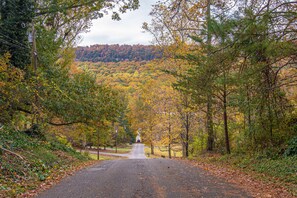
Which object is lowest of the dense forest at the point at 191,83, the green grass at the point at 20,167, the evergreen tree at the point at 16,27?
the green grass at the point at 20,167

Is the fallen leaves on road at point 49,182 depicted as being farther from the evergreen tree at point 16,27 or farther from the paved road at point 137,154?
the paved road at point 137,154

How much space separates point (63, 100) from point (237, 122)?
1030cm

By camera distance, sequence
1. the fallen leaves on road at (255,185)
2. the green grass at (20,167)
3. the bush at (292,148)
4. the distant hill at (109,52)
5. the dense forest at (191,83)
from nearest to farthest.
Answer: the fallen leaves on road at (255,185), the green grass at (20,167), the dense forest at (191,83), the bush at (292,148), the distant hill at (109,52)

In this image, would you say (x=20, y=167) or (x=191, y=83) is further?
(x=191, y=83)

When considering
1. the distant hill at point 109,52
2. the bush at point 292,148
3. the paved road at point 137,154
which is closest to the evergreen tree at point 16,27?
the bush at point 292,148

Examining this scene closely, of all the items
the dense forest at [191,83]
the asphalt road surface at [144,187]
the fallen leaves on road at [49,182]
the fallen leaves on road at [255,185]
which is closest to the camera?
the asphalt road surface at [144,187]

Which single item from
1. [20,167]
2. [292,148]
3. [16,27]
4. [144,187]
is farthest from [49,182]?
[16,27]

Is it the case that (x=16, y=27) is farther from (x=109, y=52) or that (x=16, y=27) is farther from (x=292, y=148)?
(x=109, y=52)

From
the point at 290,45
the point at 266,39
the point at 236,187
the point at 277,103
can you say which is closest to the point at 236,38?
the point at 266,39

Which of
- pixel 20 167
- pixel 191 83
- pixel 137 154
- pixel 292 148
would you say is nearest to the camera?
pixel 20 167

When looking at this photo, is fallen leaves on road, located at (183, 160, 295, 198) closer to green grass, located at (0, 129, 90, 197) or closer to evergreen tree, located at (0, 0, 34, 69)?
green grass, located at (0, 129, 90, 197)

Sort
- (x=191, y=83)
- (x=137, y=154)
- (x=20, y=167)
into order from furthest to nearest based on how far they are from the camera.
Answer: (x=137, y=154), (x=191, y=83), (x=20, y=167)

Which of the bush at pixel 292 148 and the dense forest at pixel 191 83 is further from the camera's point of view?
the bush at pixel 292 148

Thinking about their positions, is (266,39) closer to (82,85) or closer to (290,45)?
(290,45)
